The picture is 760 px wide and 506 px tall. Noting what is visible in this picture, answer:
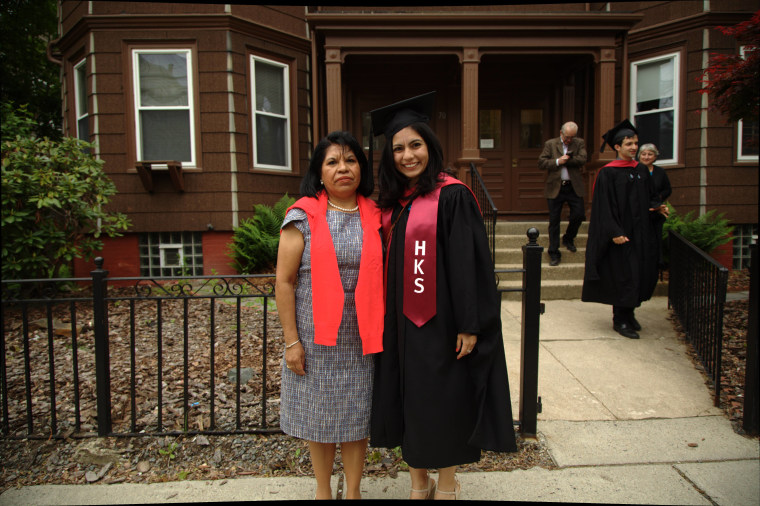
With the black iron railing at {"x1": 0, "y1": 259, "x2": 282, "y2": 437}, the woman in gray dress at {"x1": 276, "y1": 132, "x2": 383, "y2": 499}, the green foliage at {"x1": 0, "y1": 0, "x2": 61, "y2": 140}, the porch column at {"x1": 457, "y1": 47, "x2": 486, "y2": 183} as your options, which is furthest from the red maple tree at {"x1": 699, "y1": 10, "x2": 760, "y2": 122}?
the green foliage at {"x1": 0, "y1": 0, "x2": 61, "y2": 140}

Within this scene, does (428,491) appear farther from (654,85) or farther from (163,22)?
(654,85)

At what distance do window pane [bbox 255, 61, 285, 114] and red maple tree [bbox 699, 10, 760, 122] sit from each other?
6.51m

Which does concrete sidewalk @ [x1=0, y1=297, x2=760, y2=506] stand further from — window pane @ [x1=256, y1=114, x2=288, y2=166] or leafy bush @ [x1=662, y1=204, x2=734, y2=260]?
window pane @ [x1=256, y1=114, x2=288, y2=166]

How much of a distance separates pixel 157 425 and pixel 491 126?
27.1ft

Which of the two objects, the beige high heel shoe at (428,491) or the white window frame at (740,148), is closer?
the beige high heel shoe at (428,491)

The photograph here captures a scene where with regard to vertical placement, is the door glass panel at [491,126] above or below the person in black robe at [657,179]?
above

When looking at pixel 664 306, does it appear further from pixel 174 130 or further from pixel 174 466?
pixel 174 130

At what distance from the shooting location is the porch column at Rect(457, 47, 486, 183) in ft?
25.6

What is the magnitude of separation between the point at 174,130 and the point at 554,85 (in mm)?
7184

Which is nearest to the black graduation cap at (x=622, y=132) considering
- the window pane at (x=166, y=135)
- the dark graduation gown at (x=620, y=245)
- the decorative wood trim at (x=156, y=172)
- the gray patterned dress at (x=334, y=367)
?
the dark graduation gown at (x=620, y=245)

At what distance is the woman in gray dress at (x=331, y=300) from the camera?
2.25 metres

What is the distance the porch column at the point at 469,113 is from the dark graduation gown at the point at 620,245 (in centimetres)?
304

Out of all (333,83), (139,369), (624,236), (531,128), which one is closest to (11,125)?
(139,369)

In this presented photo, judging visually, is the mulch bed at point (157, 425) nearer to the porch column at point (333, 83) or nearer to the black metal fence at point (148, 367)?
the black metal fence at point (148, 367)
